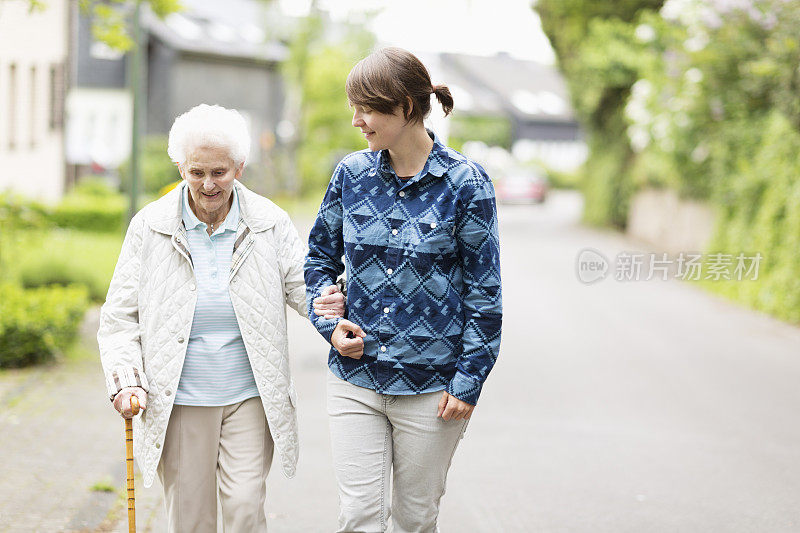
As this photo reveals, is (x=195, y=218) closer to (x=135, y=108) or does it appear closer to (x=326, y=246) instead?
(x=326, y=246)

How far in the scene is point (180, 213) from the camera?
3586 millimetres

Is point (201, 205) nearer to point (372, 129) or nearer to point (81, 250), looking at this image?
point (372, 129)

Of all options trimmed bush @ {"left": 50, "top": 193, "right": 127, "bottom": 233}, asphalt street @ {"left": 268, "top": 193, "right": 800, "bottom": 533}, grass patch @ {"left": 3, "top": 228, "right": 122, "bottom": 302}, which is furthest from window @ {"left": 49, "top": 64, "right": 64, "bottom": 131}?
asphalt street @ {"left": 268, "top": 193, "right": 800, "bottom": 533}

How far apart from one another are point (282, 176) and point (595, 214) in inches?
488

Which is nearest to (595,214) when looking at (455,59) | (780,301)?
(780,301)

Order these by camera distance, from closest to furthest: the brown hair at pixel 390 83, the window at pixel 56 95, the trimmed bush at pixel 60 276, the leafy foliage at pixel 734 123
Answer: the brown hair at pixel 390 83
the trimmed bush at pixel 60 276
the leafy foliage at pixel 734 123
the window at pixel 56 95

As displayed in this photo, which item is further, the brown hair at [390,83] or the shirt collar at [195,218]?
the shirt collar at [195,218]

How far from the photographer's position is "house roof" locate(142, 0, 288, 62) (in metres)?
37.3

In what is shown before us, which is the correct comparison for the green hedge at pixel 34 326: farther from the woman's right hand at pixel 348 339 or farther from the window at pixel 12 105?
the woman's right hand at pixel 348 339

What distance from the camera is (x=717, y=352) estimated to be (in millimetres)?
10938

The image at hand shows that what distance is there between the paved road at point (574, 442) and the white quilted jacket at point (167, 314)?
5.62 feet

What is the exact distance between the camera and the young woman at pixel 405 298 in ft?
10.9

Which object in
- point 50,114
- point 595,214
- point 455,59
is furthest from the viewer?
point 455,59

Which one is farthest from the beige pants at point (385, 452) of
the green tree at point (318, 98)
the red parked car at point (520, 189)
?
the red parked car at point (520, 189)
